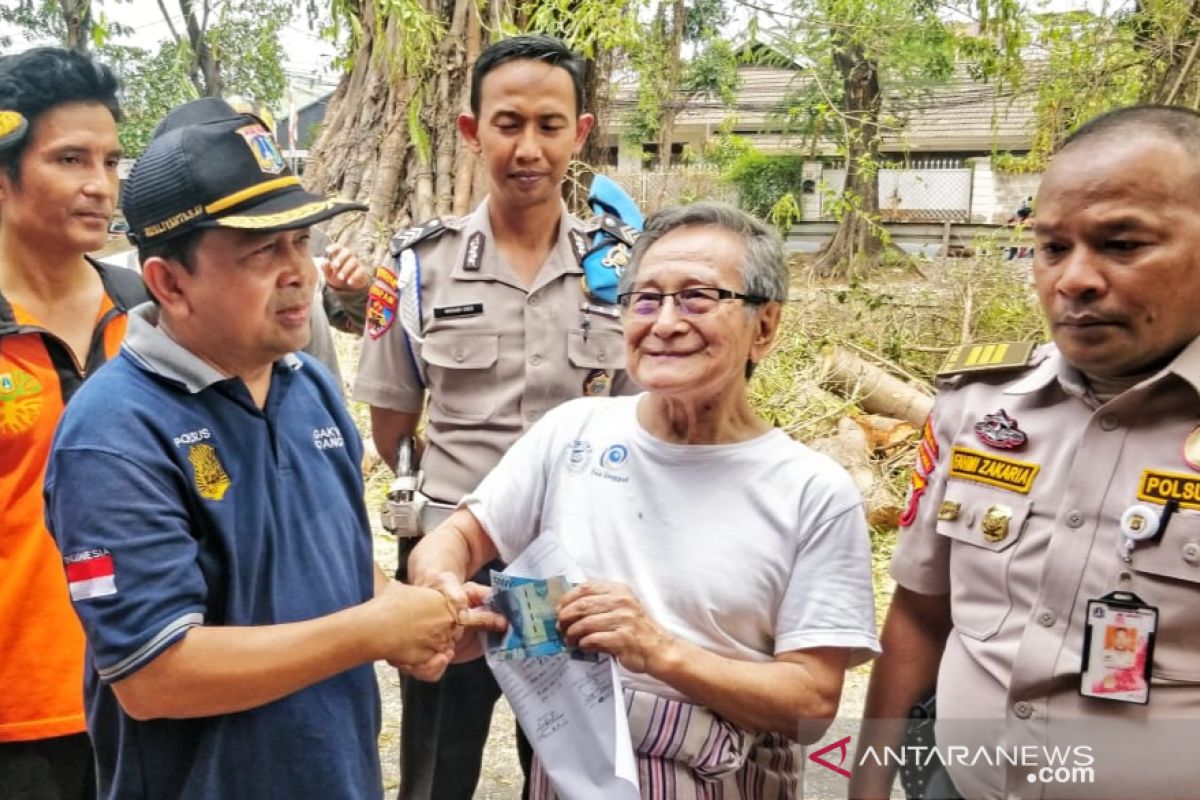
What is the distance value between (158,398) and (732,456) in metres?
1.01

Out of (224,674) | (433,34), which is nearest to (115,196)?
(224,674)

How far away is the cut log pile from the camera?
608 cm

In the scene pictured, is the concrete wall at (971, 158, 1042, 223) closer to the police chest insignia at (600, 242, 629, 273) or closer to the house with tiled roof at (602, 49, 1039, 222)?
the house with tiled roof at (602, 49, 1039, 222)

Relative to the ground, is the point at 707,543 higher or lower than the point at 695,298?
lower

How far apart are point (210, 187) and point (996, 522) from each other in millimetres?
1459

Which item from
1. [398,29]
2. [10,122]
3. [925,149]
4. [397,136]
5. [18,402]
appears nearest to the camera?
[18,402]

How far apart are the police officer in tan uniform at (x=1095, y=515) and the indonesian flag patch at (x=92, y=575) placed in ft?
4.69

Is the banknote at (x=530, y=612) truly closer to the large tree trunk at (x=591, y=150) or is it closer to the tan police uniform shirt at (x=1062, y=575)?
the tan police uniform shirt at (x=1062, y=575)

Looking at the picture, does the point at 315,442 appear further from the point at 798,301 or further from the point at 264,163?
the point at 798,301

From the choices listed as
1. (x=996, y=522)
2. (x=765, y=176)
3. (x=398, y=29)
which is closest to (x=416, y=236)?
(x=996, y=522)

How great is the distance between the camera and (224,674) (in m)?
1.50

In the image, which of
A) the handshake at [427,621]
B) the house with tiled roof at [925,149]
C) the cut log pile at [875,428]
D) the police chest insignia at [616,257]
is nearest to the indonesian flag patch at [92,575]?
the handshake at [427,621]

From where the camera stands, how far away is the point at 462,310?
2.78 m

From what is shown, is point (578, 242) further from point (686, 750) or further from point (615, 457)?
point (686, 750)
